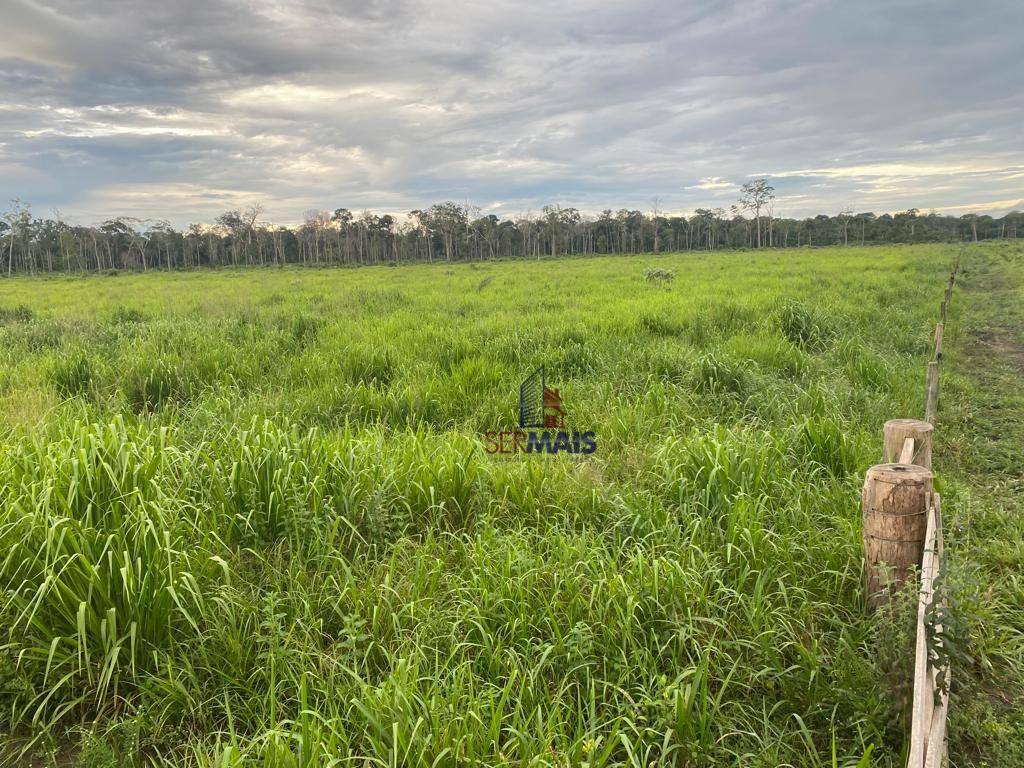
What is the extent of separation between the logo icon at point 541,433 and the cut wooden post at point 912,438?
7.44ft

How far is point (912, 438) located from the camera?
2818mm

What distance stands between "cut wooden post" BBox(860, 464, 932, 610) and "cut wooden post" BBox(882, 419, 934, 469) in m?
0.56

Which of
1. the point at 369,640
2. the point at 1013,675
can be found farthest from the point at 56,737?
the point at 1013,675

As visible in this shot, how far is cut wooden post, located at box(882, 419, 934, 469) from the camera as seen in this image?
2811mm

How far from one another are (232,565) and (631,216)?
317 ft

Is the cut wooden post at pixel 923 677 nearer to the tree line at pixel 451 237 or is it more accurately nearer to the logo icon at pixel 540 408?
the logo icon at pixel 540 408

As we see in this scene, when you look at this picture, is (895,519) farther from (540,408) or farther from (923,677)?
(540,408)

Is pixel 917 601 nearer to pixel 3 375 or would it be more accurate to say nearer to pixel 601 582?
pixel 601 582

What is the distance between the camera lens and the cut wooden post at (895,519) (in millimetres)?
2225

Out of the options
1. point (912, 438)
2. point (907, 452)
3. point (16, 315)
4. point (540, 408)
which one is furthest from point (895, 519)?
point (16, 315)

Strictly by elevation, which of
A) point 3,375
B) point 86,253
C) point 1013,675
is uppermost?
point 86,253

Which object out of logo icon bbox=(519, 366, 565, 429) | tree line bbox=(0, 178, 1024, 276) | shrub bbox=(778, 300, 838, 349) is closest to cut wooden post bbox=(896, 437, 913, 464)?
Result: logo icon bbox=(519, 366, 565, 429)

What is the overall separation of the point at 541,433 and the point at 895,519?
3.33 meters

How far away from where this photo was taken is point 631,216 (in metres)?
92.8
